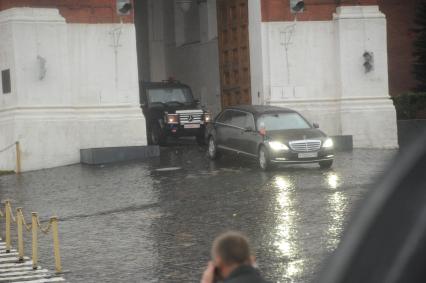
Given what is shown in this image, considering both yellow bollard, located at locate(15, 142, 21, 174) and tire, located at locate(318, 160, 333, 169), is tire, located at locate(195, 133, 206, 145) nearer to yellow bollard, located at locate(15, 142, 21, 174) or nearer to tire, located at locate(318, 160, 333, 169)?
yellow bollard, located at locate(15, 142, 21, 174)

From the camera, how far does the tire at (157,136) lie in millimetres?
30913

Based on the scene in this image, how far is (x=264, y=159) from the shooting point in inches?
901

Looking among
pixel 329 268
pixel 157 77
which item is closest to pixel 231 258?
pixel 329 268

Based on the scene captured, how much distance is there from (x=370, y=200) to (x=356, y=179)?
19.5 metres

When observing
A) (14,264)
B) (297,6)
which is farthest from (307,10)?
(14,264)

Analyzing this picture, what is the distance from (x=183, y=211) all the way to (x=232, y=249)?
43.9ft

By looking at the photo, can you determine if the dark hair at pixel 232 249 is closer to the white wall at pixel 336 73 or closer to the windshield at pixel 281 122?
the windshield at pixel 281 122

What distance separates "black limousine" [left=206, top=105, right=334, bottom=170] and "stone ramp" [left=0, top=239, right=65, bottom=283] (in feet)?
34.2

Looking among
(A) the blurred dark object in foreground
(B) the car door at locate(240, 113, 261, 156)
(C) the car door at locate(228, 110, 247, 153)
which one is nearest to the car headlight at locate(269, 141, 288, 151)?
(B) the car door at locate(240, 113, 261, 156)

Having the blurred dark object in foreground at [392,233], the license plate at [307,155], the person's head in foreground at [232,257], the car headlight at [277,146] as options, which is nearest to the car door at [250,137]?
the car headlight at [277,146]

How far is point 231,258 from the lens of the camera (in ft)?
12.0

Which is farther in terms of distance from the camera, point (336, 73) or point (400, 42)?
point (400, 42)

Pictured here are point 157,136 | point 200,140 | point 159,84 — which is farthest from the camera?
point 159,84

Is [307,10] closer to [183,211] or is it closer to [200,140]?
[200,140]
